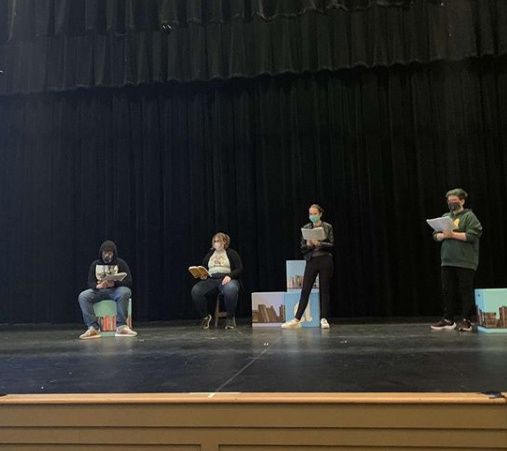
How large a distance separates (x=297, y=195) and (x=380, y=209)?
0.86 meters

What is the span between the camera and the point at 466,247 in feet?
12.6

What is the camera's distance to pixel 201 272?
477cm

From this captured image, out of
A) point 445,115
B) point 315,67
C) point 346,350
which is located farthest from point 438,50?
point 346,350

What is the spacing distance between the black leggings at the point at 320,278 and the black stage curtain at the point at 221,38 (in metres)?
2.03

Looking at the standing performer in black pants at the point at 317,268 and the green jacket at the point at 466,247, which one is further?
the standing performer in black pants at the point at 317,268

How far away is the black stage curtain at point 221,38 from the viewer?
5184mm

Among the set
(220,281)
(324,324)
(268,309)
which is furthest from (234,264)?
(324,324)

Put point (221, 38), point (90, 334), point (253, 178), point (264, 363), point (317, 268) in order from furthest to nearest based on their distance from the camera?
point (253, 178) < point (221, 38) < point (317, 268) < point (90, 334) < point (264, 363)

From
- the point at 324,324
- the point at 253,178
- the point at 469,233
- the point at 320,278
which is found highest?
the point at 253,178

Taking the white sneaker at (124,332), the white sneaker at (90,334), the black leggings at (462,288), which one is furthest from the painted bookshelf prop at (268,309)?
the black leggings at (462,288)

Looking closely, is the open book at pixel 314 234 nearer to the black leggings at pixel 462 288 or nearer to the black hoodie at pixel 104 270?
the black leggings at pixel 462 288

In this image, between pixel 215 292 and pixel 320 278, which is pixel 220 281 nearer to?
pixel 215 292

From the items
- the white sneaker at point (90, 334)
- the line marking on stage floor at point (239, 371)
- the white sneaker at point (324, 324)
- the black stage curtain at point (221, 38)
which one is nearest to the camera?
the line marking on stage floor at point (239, 371)

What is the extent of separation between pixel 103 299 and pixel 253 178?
2.08 metres
